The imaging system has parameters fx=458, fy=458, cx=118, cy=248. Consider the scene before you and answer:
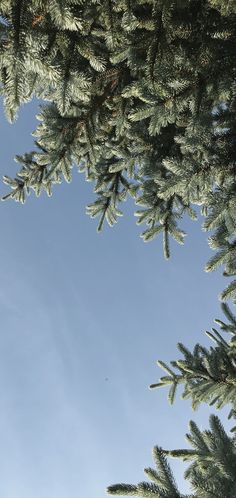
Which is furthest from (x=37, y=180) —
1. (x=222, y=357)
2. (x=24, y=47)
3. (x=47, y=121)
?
(x=24, y=47)

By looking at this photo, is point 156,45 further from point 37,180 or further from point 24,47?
point 37,180

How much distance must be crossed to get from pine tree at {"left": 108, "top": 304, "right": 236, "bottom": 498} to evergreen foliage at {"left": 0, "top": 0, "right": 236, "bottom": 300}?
2.76ft

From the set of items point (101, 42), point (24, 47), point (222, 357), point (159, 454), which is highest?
point (101, 42)

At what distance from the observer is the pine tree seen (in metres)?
3.35

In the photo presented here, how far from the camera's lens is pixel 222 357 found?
4.83 metres

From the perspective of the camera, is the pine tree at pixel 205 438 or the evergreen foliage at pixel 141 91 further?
the pine tree at pixel 205 438

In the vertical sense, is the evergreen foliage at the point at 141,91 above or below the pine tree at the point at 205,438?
above

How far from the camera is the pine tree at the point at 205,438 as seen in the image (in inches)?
132

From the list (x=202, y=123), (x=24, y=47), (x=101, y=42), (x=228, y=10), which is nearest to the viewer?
(x=24, y=47)

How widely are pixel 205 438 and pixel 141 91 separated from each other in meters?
3.06

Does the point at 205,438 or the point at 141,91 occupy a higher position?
the point at 141,91

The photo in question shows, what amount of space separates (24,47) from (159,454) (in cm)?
291

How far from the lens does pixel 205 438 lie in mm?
4090

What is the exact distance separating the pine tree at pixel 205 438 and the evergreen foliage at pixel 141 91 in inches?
33.2
